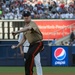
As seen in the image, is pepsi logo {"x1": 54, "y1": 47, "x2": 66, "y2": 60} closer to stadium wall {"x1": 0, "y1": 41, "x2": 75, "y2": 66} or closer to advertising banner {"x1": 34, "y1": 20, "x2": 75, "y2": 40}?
stadium wall {"x1": 0, "y1": 41, "x2": 75, "y2": 66}

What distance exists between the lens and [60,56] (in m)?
18.7

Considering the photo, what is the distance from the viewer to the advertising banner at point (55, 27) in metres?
25.4

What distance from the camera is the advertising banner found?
83.2ft

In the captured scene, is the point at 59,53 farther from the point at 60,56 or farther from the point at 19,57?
the point at 19,57

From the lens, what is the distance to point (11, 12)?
25047mm

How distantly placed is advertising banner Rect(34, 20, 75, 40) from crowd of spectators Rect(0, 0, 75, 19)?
1.36ft

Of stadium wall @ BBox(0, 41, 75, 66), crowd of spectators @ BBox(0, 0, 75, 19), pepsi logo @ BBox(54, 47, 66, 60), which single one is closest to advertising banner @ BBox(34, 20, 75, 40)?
crowd of spectators @ BBox(0, 0, 75, 19)

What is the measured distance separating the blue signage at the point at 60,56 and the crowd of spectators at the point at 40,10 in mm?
6705

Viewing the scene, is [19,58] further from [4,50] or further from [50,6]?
[50,6]

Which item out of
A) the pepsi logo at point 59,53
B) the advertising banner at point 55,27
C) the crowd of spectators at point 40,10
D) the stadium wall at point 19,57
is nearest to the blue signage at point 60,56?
the pepsi logo at point 59,53

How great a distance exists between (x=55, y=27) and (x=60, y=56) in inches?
305

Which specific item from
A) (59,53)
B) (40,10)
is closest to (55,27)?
(40,10)

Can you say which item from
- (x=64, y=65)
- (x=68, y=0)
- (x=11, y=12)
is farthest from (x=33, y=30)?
(x=68, y=0)

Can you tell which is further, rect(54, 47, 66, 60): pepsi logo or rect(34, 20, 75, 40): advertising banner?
rect(34, 20, 75, 40): advertising banner
